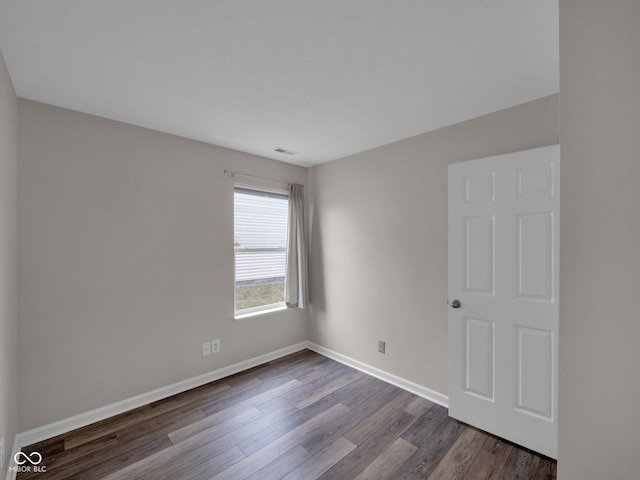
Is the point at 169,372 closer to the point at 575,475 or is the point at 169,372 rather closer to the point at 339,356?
the point at 339,356

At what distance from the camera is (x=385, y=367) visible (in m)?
3.02

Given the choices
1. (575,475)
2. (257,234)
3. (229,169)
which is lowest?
(575,475)

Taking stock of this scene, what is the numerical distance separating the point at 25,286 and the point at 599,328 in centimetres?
319

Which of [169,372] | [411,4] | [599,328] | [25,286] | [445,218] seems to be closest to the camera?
[599,328]

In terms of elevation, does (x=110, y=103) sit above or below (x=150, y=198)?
above

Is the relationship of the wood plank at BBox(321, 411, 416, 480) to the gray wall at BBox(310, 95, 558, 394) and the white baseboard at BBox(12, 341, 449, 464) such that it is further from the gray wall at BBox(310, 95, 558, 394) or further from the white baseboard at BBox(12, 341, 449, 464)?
the gray wall at BBox(310, 95, 558, 394)

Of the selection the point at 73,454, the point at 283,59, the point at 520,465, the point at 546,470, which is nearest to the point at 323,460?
the point at 520,465

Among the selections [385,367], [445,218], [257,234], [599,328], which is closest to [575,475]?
[599,328]

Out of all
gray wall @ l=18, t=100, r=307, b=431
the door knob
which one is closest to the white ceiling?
gray wall @ l=18, t=100, r=307, b=431

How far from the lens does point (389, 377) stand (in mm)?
2971

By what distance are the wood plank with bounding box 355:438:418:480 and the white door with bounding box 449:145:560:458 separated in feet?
1.82

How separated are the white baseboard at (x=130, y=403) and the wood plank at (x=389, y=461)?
1781 millimetres

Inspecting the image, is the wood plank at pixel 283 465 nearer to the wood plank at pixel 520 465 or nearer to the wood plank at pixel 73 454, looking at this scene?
the wood plank at pixel 73 454

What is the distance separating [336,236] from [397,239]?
0.87 metres
